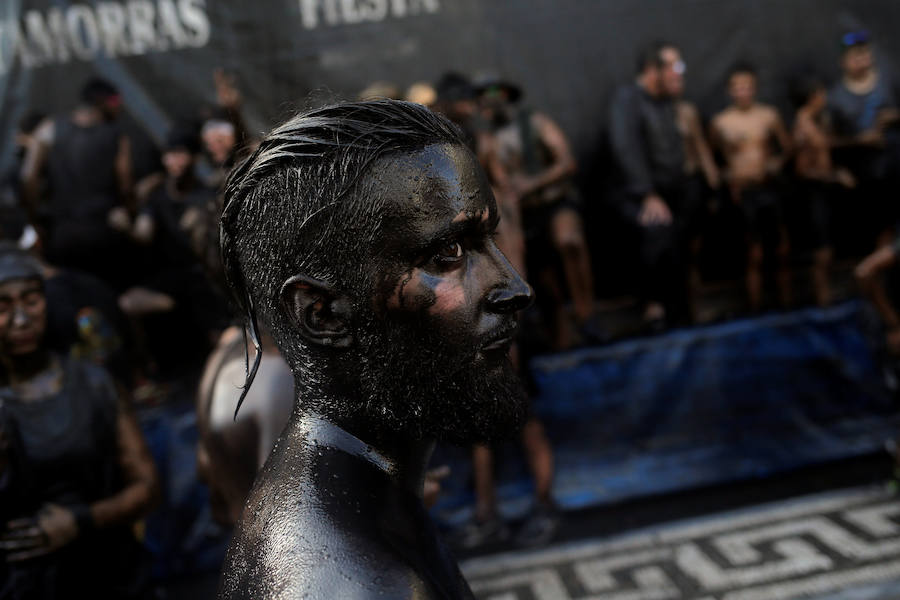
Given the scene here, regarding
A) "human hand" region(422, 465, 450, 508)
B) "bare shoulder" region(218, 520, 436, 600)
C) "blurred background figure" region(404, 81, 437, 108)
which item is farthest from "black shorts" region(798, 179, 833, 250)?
"bare shoulder" region(218, 520, 436, 600)

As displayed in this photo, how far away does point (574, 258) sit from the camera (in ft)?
22.3

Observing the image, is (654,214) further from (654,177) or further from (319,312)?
(319,312)

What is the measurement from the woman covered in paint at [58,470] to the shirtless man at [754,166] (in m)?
Result: 5.40

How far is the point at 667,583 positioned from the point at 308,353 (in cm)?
363

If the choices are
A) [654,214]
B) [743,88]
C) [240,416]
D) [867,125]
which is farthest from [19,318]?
[867,125]

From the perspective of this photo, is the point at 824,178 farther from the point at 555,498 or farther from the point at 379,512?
the point at 379,512

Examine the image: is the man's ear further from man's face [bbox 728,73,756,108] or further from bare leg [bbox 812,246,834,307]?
man's face [bbox 728,73,756,108]

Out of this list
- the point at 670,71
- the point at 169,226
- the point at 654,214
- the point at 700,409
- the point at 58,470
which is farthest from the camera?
the point at 670,71

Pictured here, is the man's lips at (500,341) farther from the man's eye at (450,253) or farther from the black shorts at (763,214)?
the black shorts at (763,214)

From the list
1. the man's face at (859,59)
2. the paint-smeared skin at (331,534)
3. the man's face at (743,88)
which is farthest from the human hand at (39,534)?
the man's face at (859,59)

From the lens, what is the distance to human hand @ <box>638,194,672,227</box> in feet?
22.2

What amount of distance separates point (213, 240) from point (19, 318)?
719mm

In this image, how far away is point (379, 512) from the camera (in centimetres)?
116

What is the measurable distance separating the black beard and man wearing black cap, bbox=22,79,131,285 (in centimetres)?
556
